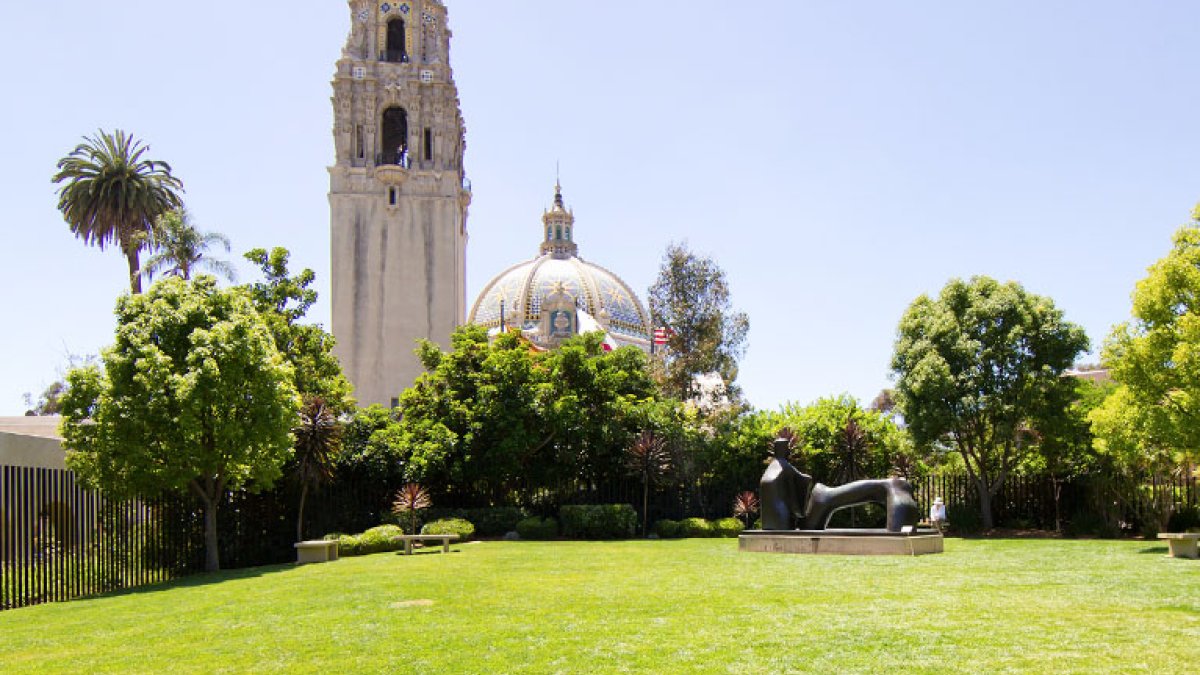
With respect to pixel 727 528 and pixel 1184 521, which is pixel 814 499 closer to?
pixel 727 528

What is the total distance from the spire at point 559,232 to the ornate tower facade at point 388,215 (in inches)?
2486

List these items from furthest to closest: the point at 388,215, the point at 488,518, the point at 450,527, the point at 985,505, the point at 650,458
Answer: the point at 388,215 → the point at 985,505 → the point at 650,458 → the point at 488,518 → the point at 450,527

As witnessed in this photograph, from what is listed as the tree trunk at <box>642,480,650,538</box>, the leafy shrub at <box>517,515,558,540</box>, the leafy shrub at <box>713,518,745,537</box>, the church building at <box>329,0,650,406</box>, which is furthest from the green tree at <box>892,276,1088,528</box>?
the church building at <box>329,0,650,406</box>

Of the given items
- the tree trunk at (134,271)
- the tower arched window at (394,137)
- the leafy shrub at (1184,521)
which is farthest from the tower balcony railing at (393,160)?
the leafy shrub at (1184,521)

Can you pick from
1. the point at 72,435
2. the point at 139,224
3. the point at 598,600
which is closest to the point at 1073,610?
the point at 598,600

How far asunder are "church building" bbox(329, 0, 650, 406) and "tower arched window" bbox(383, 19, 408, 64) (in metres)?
0.08

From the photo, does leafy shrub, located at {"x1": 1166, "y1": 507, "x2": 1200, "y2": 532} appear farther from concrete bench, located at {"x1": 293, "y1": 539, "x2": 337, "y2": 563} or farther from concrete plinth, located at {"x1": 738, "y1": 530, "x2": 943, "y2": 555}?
concrete bench, located at {"x1": 293, "y1": 539, "x2": 337, "y2": 563}

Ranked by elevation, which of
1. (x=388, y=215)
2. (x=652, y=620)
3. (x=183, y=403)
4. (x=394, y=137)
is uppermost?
(x=394, y=137)

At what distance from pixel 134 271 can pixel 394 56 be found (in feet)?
64.6

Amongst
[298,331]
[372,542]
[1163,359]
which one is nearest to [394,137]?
[298,331]

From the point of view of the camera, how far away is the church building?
52156 mm

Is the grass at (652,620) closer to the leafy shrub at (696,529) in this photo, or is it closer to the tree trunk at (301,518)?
the tree trunk at (301,518)

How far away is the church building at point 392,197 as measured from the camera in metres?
52.2

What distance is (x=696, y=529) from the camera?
102ft
